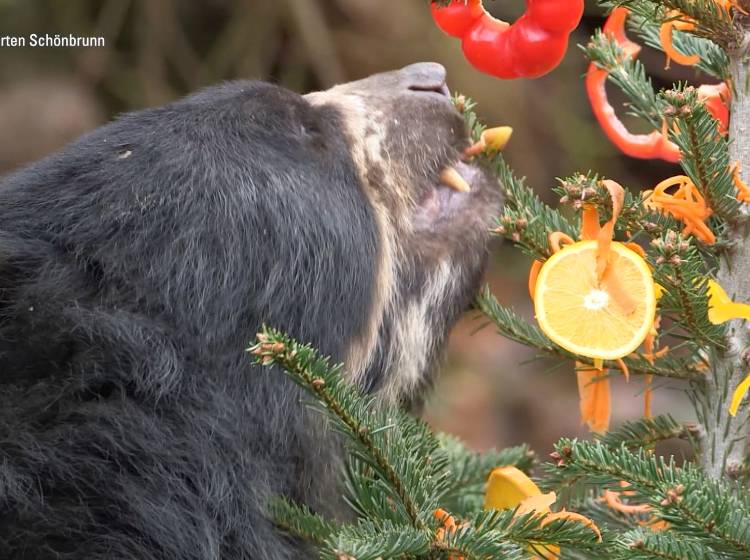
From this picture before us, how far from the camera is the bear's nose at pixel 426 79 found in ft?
7.37

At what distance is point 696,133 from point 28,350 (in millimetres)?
1022

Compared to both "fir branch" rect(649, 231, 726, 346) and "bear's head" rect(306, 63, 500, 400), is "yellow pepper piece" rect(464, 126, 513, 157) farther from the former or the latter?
"fir branch" rect(649, 231, 726, 346)

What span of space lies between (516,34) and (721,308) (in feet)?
1.60

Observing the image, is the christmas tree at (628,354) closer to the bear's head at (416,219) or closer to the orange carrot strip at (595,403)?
the orange carrot strip at (595,403)

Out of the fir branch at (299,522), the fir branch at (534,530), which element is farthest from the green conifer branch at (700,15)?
the fir branch at (299,522)

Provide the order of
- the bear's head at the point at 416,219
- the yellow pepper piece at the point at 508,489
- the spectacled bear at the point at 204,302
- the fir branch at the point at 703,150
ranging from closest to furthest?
the fir branch at the point at 703,150 < the spectacled bear at the point at 204,302 < the yellow pepper piece at the point at 508,489 < the bear's head at the point at 416,219

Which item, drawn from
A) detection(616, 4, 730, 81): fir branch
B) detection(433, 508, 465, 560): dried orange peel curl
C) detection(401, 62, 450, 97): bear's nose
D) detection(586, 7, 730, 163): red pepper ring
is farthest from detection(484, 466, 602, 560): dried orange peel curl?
detection(401, 62, 450, 97): bear's nose

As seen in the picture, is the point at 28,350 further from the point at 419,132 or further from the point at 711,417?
the point at 711,417

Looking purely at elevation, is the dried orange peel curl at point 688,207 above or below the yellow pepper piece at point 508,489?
above

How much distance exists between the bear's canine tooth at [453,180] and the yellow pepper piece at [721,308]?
27.1 inches

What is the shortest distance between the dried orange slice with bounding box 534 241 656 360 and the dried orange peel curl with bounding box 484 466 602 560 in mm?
236

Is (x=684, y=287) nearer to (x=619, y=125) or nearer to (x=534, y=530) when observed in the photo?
(x=534, y=530)

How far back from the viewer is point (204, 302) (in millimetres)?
1802

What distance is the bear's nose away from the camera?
2246mm
